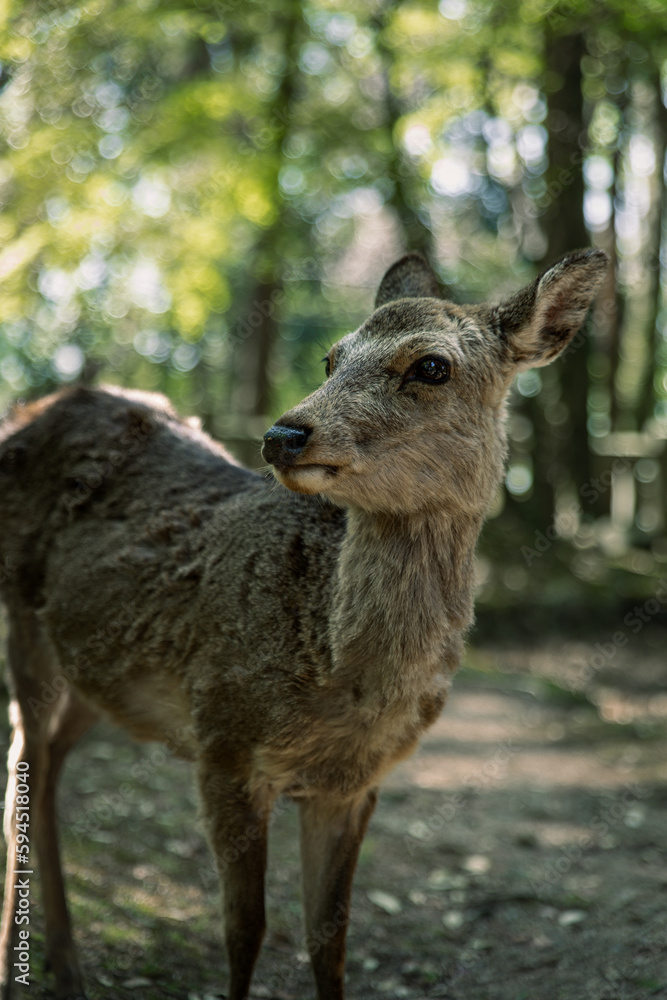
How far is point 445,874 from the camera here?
585cm

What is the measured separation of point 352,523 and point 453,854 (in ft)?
12.0

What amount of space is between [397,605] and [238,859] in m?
1.24

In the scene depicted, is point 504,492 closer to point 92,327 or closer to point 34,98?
point 92,327

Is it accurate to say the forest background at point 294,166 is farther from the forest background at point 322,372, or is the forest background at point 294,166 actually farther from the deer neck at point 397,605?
the deer neck at point 397,605

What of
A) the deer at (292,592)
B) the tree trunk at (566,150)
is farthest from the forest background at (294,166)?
the deer at (292,592)

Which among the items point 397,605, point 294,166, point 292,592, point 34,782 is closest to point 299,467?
point 397,605

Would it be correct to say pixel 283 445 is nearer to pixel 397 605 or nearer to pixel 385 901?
pixel 397 605

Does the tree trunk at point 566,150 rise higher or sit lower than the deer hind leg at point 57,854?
higher

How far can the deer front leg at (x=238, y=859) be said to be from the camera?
3.56 m

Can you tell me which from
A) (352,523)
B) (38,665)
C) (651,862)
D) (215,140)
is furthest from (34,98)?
(651,862)

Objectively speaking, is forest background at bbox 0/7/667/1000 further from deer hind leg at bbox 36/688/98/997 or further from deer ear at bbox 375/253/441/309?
deer ear at bbox 375/253/441/309

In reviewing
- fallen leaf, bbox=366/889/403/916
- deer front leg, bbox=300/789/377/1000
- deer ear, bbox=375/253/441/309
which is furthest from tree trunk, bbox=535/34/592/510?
deer front leg, bbox=300/789/377/1000

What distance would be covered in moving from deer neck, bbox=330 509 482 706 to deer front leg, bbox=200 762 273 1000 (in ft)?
2.29

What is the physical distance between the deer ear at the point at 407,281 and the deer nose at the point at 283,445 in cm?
164
